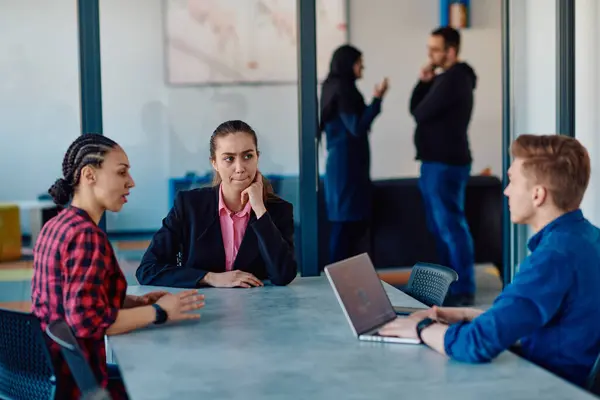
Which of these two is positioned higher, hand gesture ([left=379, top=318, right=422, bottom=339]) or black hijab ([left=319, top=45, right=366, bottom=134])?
black hijab ([left=319, top=45, right=366, bottom=134])

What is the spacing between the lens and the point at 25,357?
8.21 ft

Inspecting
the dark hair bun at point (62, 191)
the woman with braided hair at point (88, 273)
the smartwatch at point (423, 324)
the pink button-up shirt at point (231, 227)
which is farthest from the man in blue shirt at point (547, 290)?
the pink button-up shirt at point (231, 227)

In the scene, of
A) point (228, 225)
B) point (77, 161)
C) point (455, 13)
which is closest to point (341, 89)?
point (455, 13)

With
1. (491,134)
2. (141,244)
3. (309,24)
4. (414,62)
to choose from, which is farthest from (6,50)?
(491,134)

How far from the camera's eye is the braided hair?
2725 millimetres

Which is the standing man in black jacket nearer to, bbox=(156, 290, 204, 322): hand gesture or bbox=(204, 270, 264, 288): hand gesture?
bbox=(204, 270, 264, 288): hand gesture

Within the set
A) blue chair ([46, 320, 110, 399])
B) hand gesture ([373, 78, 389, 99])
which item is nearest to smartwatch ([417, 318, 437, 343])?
blue chair ([46, 320, 110, 399])

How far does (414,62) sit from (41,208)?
2363mm

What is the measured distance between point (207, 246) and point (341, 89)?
2.05 m

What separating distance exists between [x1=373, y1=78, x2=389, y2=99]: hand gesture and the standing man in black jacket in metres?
0.20

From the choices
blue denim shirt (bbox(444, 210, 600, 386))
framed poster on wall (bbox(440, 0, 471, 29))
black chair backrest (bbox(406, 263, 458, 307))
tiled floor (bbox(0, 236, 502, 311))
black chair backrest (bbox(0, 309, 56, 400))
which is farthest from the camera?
framed poster on wall (bbox(440, 0, 471, 29))

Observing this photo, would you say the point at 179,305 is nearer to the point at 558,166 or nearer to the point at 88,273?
the point at 88,273

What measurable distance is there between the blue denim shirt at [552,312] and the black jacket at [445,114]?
10.9 ft

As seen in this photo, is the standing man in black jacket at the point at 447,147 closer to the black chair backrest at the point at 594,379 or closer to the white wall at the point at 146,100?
the white wall at the point at 146,100
